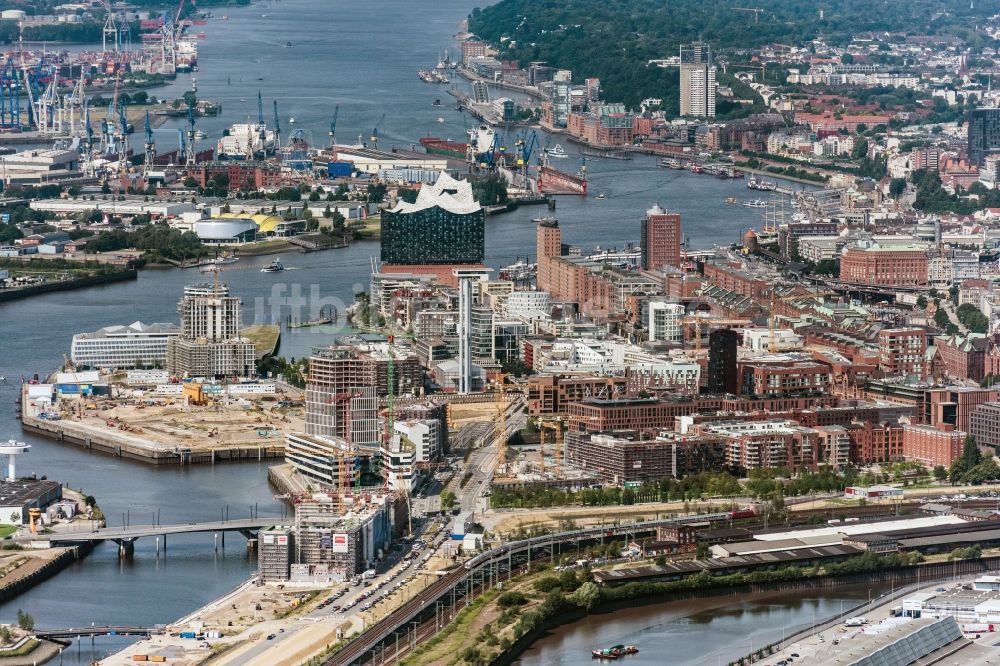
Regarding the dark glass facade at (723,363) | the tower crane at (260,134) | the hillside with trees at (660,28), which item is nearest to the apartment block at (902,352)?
the dark glass facade at (723,363)

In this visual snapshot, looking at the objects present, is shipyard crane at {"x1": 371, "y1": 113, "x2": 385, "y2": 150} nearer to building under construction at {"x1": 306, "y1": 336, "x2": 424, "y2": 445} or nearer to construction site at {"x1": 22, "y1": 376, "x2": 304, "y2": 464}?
building under construction at {"x1": 306, "y1": 336, "x2": 424, "y2": 445}

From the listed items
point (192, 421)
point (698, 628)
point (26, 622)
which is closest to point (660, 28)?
point (192, 421)

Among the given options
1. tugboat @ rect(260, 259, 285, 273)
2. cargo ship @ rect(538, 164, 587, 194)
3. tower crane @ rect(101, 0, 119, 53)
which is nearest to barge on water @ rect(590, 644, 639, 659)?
tugboat @ rect(260, 259, 285, 273)

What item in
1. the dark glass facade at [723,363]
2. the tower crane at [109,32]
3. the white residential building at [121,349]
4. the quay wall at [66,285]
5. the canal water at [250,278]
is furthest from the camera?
the tower crane at [109,32]

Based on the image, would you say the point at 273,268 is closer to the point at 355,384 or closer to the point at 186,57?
the point at 355,384

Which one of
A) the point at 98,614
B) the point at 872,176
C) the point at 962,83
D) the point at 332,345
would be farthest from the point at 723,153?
the point at 98,614

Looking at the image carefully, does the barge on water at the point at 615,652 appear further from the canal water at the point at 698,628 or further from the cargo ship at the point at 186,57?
the cargo ship at the point at 186,57
